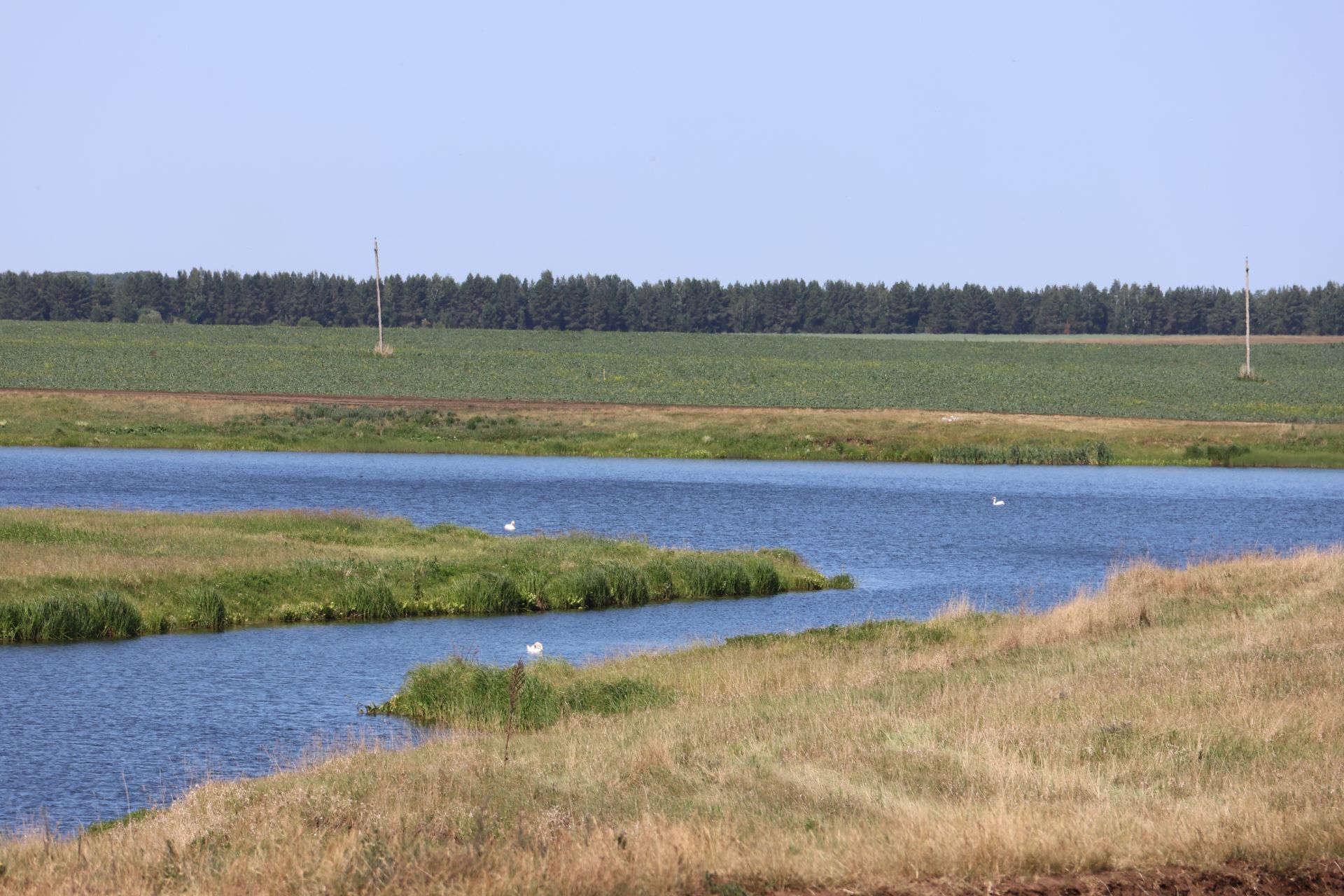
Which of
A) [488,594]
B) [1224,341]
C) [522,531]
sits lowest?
[522,531]

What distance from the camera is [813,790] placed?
478 inches

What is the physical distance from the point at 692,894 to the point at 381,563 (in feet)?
76.6

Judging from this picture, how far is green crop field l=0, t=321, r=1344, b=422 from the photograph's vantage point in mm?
104188

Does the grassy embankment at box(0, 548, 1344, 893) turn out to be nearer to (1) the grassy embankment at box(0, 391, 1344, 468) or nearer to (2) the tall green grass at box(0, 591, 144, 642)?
(2) the tall green grass at box(0, 591, 144, 642)

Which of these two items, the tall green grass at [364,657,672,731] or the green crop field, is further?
the green crop field

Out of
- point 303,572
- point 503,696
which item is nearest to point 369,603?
point 303,572

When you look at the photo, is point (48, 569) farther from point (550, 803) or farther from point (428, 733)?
point (550, 803)

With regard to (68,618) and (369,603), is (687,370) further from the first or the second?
(68,618)

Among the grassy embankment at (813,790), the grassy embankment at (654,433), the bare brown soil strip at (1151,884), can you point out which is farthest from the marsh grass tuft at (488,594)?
the grassy embankment at (654,433)

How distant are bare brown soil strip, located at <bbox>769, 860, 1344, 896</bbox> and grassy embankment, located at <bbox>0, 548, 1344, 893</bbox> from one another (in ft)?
0.17

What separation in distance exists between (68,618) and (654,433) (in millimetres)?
60010

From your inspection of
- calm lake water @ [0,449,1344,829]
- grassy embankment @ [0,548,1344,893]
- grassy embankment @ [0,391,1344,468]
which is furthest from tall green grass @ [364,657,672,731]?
grassy embankment @ [0,391,1344,468]

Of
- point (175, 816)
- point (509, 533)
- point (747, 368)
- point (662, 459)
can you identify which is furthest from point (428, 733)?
point (747, 368)

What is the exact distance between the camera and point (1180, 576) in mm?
28969
